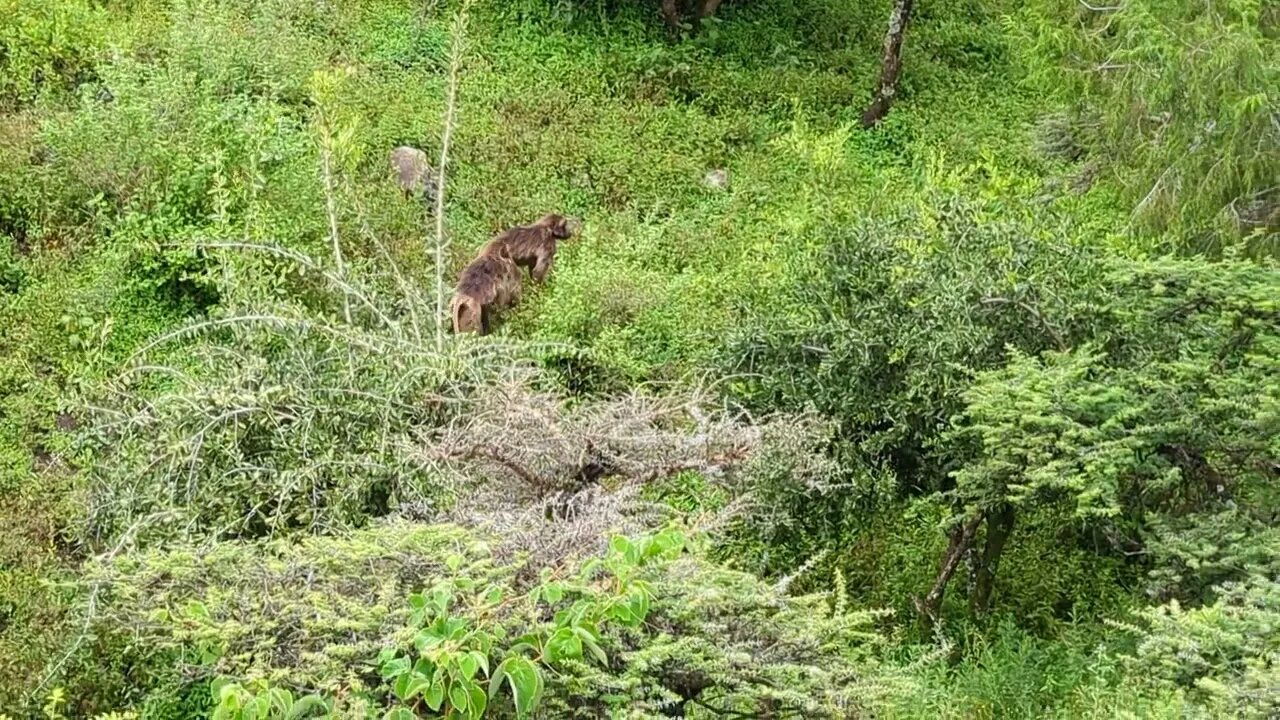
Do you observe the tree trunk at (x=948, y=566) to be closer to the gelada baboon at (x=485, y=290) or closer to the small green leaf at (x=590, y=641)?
the small green leaf at (x=590, y=641)

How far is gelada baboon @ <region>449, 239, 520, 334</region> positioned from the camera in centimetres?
786

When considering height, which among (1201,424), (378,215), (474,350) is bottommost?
(378,215)

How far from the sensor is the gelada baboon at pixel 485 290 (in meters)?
7.86

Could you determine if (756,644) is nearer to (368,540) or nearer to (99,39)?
(368,540)

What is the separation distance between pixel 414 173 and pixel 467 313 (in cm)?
234

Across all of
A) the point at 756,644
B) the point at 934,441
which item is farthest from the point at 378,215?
the point at 756,644

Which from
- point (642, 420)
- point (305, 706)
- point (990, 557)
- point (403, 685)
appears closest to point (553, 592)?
point (403, 685)

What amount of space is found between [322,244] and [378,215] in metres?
0.89

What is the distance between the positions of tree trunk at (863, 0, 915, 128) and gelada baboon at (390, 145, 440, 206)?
411cm

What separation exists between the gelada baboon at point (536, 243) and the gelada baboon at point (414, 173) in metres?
1.06

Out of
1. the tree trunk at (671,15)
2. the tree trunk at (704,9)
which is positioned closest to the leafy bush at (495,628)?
the tree trunk at (671,15)

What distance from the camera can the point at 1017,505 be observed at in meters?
5.45

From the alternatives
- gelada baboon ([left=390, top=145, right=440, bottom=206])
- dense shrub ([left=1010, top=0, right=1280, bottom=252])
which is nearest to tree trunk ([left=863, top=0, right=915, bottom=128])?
dense shrub ([left=1010, top=0, right=1280, bottom=252])

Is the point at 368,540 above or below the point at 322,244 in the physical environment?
above
